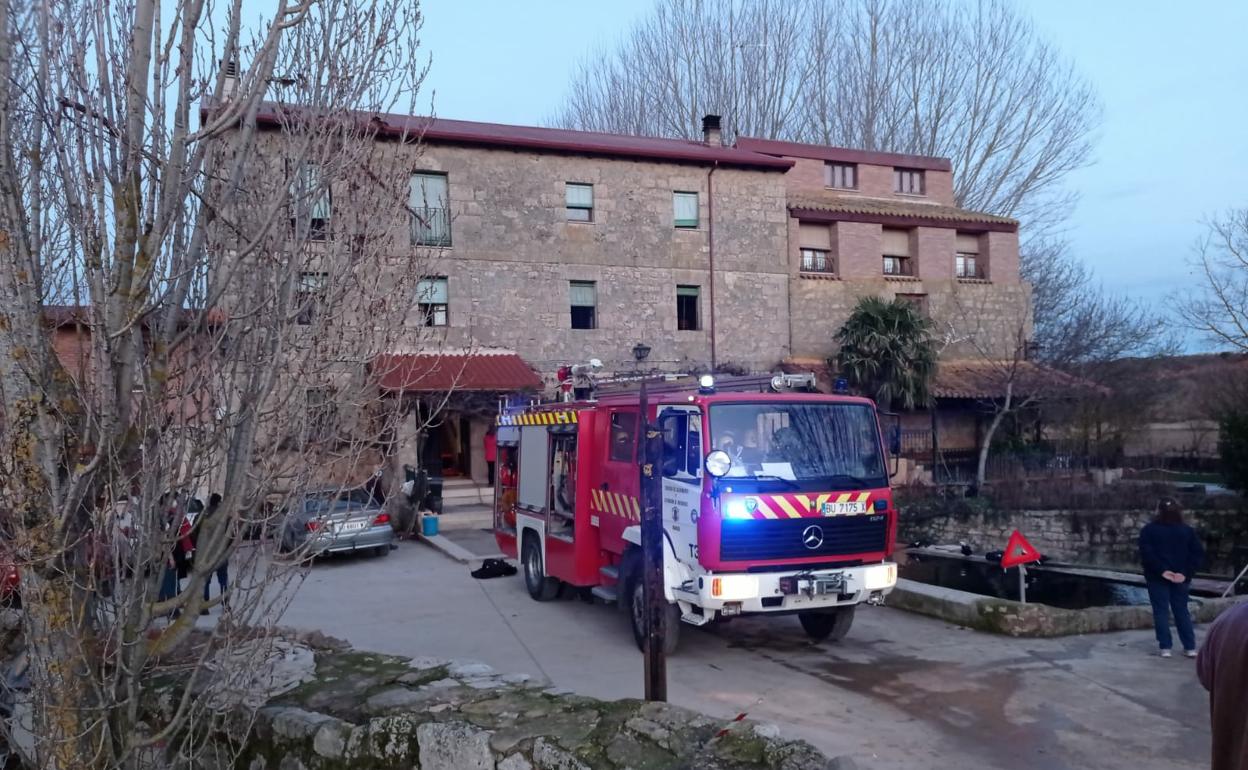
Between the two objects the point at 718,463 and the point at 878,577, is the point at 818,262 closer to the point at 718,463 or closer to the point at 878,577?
the point at 878,577

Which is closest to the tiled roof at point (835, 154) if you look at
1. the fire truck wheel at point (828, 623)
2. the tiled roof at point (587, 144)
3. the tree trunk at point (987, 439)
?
the tiled roof at point (587, 144)

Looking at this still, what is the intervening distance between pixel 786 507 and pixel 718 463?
0.85 metres

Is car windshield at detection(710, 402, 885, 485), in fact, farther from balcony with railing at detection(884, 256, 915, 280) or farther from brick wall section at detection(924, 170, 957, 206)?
brick wall section at detection(924, 170, 957, 206)

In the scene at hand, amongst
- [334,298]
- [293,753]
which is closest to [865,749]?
[293,753]

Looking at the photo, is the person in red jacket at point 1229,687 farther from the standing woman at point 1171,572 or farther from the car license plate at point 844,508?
the standing woman at point 1171,572

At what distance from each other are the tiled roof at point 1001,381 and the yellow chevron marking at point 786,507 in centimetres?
1773

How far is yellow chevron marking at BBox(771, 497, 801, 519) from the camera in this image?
8.43 m

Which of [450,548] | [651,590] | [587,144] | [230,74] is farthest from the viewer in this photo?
[587,144]

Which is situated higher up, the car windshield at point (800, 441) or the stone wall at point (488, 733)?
the car windshield at point (800, 441)

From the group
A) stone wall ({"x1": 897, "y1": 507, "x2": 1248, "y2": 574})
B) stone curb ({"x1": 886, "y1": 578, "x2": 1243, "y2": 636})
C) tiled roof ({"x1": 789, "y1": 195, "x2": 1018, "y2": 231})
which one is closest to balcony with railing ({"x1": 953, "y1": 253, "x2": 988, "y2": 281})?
tiled roof ({"x1": 789, "y1": 195, "x2": 1018, "y2": 231})

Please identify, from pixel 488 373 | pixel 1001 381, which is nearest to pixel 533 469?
pixel 488 373

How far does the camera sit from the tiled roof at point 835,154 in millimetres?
29016

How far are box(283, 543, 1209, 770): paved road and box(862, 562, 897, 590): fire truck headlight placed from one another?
0.71 metres

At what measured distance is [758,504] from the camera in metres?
8.38
